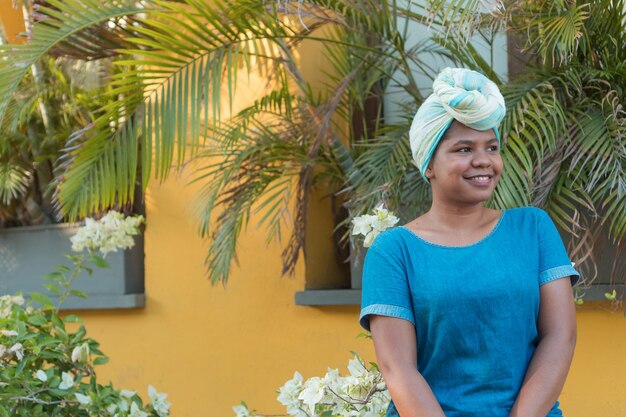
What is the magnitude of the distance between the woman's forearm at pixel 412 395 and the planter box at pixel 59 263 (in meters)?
3.98

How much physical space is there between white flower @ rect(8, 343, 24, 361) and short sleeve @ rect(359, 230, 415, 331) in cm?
194

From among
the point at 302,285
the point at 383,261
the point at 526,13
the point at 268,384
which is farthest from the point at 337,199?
the point at 383,261

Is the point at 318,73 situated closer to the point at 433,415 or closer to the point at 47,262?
the point at 47,262

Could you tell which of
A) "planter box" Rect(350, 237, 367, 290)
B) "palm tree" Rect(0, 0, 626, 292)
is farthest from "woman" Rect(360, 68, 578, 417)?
"planter box" Rect(350, 237, 367, 290)

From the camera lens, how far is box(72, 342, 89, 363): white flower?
4.41 m

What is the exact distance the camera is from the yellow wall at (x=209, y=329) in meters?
5.87

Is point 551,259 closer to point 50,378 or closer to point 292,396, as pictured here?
point 292,396

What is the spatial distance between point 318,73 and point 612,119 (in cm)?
213

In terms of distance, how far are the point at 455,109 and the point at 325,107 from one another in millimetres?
2344

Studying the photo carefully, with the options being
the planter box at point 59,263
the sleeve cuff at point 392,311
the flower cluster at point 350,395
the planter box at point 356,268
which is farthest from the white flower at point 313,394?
the planter box at point 59,263

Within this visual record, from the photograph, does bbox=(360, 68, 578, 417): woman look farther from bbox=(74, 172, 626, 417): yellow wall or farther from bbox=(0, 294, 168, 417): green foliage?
bbox=(74, 172, 626, 417): yellow wall

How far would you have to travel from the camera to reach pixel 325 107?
5.05 metres

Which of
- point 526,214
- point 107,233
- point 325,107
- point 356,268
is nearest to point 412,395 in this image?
point 526,214

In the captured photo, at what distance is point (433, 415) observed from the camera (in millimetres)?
2609
